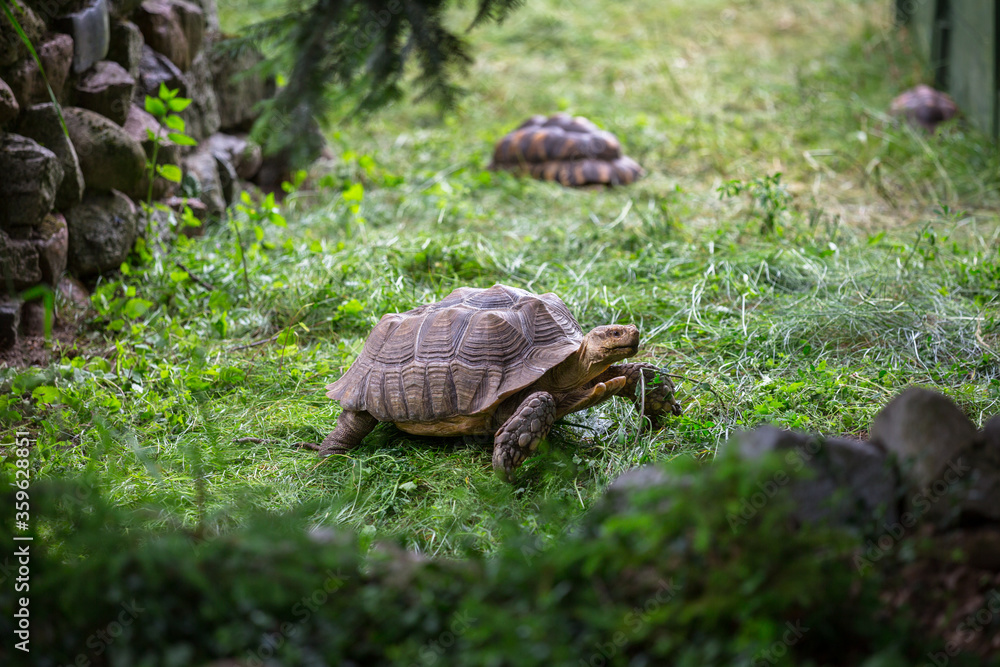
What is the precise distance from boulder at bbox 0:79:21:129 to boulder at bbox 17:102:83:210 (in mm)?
128

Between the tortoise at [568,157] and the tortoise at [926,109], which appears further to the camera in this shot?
the tortoise at [926,109]

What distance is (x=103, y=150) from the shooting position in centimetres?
405

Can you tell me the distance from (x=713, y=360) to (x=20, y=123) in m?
3.39

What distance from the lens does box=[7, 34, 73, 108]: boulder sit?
3.57m

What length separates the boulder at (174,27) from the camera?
470cm

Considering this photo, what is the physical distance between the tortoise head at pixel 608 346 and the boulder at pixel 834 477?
879mm

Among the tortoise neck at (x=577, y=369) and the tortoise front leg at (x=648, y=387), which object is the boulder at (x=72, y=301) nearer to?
the tortoise neck at (x=577, y=369)

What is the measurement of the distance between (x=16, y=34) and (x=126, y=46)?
3.27 ft

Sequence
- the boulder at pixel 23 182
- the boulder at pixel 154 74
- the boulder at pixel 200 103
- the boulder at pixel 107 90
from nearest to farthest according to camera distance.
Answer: the boulder at pixel 23 182 < the boulder at pixel 107 90 < the boulder at pixel 154 74 < the boulder at pixel 200 103

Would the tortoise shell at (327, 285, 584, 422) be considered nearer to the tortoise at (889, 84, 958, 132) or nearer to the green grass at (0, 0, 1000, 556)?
the green grass at (0, 0, 1000, 556)

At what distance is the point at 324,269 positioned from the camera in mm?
4258

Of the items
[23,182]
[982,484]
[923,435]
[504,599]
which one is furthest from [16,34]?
[982,484]

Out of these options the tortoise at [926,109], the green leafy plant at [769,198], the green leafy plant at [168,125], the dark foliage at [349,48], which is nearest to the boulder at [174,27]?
the green leafy plant at [168,125]

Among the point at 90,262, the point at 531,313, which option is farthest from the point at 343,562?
the point at 90,262
